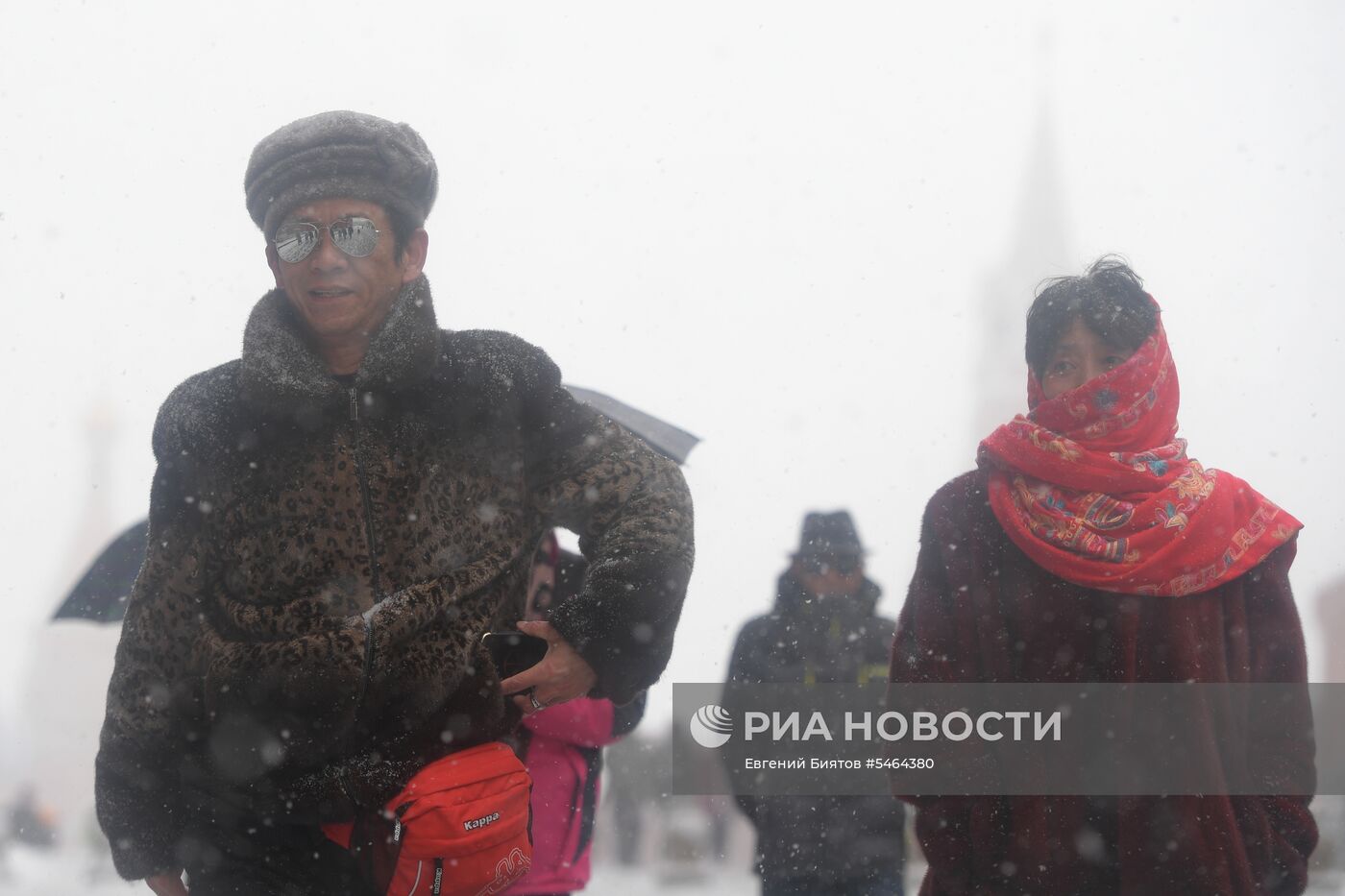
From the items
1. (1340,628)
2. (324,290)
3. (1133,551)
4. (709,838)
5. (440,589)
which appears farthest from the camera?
(1340,628)

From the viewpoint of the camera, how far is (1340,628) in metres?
27.1

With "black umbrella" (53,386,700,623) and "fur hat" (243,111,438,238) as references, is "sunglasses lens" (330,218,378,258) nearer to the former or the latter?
"fur hat" (243,111,438,238)

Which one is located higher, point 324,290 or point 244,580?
point 324,290

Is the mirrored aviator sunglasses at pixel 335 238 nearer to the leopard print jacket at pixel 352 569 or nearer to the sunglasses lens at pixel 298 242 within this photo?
the sunglasses lens at pixel 298 242

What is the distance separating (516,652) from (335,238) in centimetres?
87

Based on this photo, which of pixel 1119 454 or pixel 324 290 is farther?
pixel 1119 454

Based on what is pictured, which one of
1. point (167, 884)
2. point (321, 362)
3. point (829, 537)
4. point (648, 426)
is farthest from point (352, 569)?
point (829, 537)

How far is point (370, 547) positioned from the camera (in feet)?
8.22

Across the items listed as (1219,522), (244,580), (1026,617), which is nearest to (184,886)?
(244,580)

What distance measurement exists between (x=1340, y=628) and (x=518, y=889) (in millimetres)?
28015

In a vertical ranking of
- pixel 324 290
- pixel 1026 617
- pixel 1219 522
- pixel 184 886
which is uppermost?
pixel 324 290

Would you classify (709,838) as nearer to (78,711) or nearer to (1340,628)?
(1340,628)

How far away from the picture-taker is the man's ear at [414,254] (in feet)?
9.02

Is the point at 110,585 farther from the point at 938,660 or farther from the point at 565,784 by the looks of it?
the point at 938,660
